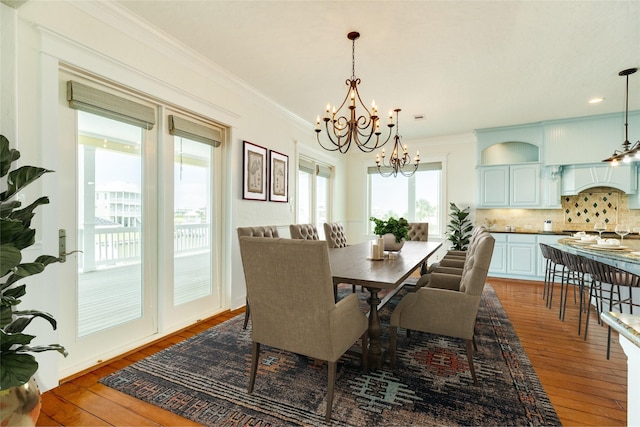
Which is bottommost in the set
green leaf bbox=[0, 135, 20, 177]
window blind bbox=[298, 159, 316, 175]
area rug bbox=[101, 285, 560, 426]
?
area rug bbox=[101, 285, 560, 426]

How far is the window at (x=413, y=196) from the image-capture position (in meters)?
6.13

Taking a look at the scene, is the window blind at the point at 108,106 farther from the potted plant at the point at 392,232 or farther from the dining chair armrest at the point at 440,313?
the dining chair armrest at the point at 440,313

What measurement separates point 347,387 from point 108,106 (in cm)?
275

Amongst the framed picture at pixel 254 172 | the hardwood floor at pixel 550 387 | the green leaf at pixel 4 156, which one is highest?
the framed picture at pixel 254 172

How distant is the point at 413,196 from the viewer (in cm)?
637

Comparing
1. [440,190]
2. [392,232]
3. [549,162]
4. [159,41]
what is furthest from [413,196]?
[159,41]

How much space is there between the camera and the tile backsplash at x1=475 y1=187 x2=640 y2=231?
4945 millimetres

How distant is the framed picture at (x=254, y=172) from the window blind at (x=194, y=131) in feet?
1.26

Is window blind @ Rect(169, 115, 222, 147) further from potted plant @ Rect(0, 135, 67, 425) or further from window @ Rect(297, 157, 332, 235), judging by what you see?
window @ Rect(297, 157, 332, 235)

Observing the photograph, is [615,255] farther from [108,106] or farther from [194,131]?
[108,106]

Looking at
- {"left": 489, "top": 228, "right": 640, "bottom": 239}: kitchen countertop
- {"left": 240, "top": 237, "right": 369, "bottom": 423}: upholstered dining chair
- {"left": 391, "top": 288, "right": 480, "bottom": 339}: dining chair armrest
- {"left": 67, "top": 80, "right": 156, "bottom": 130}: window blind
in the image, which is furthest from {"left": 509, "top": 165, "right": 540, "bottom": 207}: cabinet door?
{"left": 67, "top": 80, "right": 156, "bottom": 130}: window blind

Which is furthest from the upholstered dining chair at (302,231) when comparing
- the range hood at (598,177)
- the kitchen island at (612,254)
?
the range hood at (598,177)

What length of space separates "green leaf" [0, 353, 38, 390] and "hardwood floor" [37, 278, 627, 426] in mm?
663

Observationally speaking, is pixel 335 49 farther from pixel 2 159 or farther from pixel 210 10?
pixel 2 159
